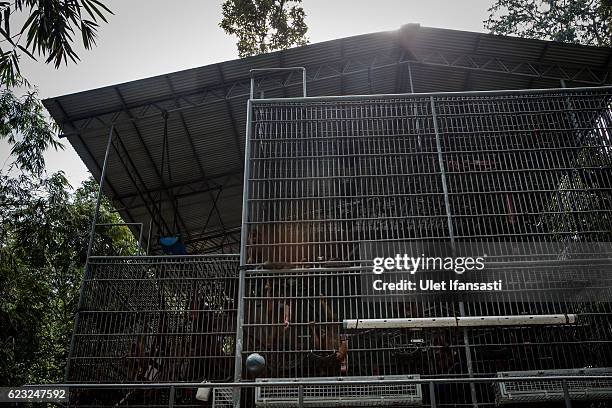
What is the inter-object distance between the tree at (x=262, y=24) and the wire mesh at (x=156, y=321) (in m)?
13.1

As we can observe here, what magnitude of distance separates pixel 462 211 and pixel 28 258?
441 inches

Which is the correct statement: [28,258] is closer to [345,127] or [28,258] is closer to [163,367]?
[163,367]

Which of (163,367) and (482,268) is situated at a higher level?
(482,268)

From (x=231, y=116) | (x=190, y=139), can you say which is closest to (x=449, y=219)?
(x=231, y=116)

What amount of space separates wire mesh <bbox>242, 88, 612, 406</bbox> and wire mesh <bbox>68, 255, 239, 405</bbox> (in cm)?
116

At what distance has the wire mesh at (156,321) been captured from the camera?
790cm

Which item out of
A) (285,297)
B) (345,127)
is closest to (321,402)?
(285,297)

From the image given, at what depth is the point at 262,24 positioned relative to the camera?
2008cm

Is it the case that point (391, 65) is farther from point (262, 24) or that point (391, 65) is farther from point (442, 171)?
point (262, 24)

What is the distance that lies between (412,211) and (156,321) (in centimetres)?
436

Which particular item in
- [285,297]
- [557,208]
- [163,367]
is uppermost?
[557,208]

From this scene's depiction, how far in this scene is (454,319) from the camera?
6.75m

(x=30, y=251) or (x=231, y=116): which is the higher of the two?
(x=231, y=116)

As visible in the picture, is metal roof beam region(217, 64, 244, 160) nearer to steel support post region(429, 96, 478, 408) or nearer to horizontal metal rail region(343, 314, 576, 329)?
steel support post region(429, 96, 478, 408)
